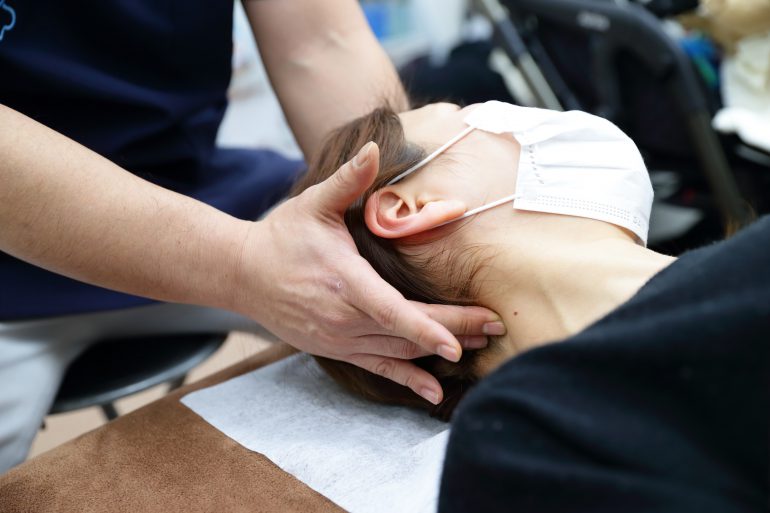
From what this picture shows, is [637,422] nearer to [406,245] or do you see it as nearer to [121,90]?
[406,245]

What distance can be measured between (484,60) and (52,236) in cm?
219

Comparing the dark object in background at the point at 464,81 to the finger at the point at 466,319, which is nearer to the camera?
the finger at the point at 466,319

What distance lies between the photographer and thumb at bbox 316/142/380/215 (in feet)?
2.69

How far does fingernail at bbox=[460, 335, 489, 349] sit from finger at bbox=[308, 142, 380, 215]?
0.23 metres

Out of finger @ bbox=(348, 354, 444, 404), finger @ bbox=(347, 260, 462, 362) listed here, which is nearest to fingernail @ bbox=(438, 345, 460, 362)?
finger @ bbox=(347, 260, 462, 362)

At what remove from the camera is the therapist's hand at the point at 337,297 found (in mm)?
844

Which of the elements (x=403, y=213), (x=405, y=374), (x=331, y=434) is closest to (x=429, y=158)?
(x=403, y=213)

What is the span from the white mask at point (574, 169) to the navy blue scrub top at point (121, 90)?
1.64 ft

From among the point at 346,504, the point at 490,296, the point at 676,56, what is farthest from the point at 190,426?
the point at 676,56

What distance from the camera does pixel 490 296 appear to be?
2.98ft

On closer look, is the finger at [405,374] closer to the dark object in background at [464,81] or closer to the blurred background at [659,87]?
the blurred background at [659,87]

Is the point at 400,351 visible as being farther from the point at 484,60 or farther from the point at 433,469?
the point at 484,60

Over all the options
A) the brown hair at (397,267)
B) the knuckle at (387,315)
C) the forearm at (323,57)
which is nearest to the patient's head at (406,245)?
the brown hair at (397,267)

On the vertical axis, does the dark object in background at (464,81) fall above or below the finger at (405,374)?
below
